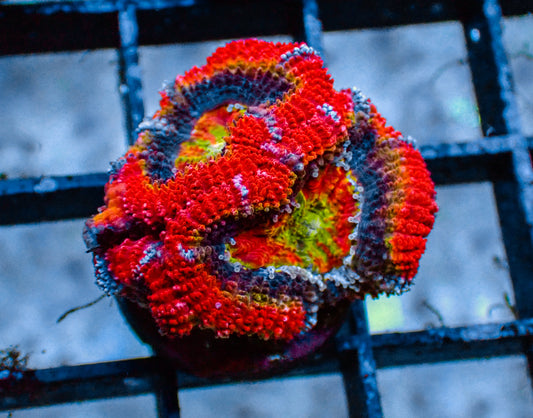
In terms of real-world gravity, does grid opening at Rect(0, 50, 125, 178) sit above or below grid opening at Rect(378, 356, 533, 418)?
above

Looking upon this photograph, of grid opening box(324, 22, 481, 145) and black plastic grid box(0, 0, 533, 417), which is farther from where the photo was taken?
grid opening box(324, 22, 481, 145)

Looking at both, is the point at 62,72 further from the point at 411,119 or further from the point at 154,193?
the point at 411,119

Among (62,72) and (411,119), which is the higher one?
(62,72)

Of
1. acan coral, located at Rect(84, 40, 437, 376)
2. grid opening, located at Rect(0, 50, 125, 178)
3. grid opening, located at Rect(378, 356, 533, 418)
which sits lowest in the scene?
grid opening, located at Rect(378, 356, 533, 418)

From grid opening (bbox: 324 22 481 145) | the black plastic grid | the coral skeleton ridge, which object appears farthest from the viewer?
grid opening (bbox: 324 22 481 145)

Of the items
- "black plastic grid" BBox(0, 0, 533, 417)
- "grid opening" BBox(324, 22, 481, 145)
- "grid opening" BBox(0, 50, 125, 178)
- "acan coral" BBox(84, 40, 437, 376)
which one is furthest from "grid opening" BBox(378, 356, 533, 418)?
"grid opening" BBox(0, 50, 125, 178)

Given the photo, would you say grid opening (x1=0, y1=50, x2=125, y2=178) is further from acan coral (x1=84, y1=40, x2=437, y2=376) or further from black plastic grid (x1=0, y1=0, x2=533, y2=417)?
acan coral (x1=84, y1=40, x2=437, y2=376)

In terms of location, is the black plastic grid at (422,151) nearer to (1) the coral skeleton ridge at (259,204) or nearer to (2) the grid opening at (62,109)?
(2) the grid opening at (62,109)

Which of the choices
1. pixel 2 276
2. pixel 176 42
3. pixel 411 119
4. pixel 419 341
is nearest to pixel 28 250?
pixel 2 276

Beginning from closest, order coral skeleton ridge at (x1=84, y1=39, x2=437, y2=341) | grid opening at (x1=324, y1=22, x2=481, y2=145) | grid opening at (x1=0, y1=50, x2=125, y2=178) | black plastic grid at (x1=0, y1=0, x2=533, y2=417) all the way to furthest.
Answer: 1. coral skeleton ridge at (x1=84, y1=39, x2=437, y2=341)
2. black plastic grid at (x1=0, y1=0, x2=533, y2=417)
3. grid opening at (x1=0, y1=50, x2=125, y2=178)
4. grid opening at (x1=324, y1=22, x2=481, y2=145)
